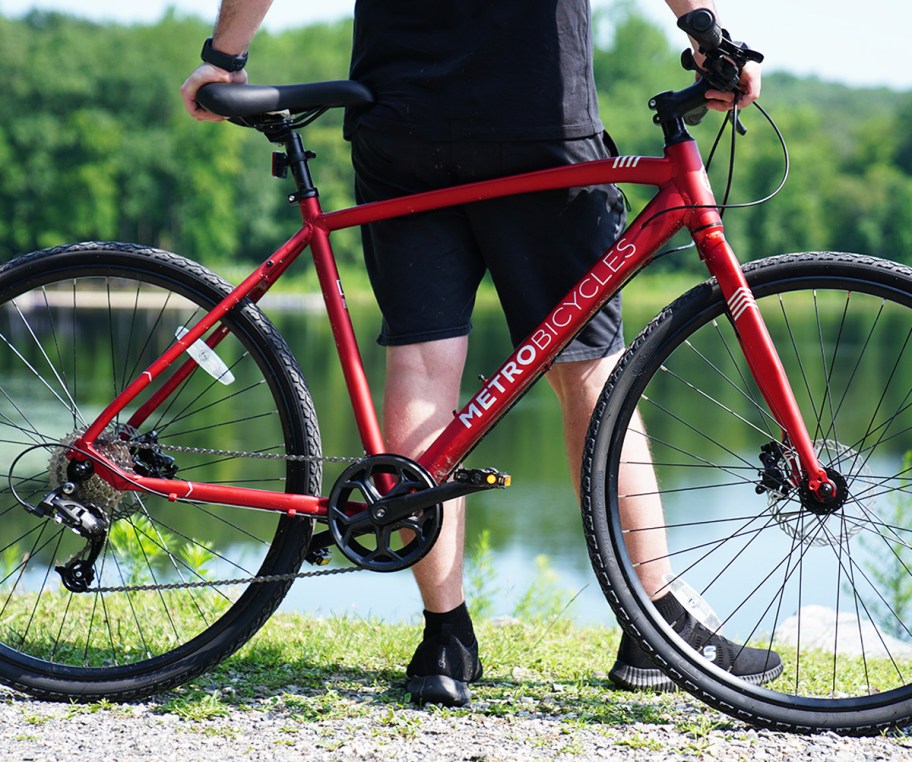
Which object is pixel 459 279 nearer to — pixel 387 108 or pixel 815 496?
pixel 387 108

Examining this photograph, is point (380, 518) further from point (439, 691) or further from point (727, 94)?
point (727, 94)

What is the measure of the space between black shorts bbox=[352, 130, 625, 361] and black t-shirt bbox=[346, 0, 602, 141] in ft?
0.14

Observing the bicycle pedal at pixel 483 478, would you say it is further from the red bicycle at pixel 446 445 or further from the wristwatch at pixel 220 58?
the wristwatch at pixel 220 58

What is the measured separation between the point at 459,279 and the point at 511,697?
3.17 feet

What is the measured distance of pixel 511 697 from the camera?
2.70m

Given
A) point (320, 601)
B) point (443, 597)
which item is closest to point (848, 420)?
point (320, 601)

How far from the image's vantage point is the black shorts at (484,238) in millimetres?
2652

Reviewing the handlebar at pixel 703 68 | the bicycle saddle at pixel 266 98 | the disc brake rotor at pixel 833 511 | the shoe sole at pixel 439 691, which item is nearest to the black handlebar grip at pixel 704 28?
the handlebar at pixel 703 68

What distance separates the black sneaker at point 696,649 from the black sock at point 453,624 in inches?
14.1

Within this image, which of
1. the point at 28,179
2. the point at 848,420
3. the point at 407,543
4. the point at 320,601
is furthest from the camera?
the point at 28,179

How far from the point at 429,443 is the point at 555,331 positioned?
1.32 feet

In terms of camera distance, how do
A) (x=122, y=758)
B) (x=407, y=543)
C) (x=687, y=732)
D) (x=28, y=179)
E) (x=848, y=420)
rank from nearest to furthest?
(x=122, y=758) < (x=687, y=732) < (x=407, y=543) < (x=848, y=420) < (x=28, y=179)

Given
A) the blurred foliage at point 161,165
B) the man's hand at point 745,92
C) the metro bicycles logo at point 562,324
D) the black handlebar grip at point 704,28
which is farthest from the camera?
the blurred foliage at point 161,165

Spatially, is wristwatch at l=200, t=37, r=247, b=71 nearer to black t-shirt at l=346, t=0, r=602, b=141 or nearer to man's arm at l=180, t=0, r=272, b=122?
man's arm at l=180, t=0, r=272, b=122
